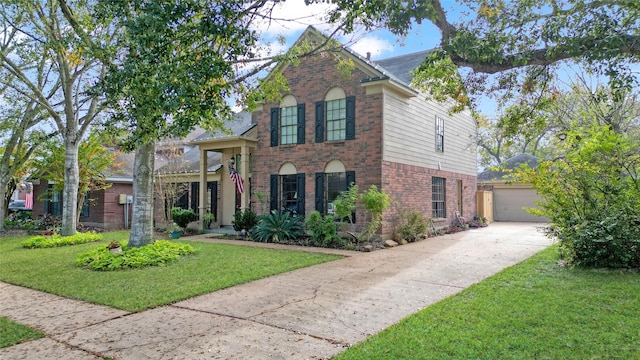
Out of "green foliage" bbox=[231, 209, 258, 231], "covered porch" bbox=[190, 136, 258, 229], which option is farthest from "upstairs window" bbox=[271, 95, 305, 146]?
"green foliage" bbox=[231, 209, 258, 231]

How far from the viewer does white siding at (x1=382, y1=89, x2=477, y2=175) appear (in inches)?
529

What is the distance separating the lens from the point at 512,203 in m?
23.2

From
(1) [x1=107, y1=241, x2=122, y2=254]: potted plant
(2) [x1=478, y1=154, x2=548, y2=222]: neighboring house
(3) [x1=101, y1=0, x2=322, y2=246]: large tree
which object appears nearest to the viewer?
(3) [x1=101, y1=0, x2=322, y2=246]: large tree

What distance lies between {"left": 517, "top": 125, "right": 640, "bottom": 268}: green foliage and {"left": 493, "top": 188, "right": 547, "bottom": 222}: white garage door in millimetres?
15104

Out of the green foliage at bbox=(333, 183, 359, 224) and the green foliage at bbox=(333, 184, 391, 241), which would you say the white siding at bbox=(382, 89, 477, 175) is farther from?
the green foliage at bbox=(333, 183, 359, 224)

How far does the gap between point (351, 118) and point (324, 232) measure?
3917 mm

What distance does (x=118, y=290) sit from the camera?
22.3 feet

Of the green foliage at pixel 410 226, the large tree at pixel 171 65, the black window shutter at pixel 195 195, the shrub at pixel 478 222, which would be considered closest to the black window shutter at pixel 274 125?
the green foliage at pixel 410 226

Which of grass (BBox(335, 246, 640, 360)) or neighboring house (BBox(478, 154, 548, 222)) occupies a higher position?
neighboring house (BBox(478, 154, 548, 222))

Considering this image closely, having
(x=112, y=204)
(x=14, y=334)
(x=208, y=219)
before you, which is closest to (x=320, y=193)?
(x=208, y=219)

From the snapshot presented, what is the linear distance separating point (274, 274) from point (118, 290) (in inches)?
109

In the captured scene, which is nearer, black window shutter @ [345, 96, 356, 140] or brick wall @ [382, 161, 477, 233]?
brick wall @ [382, 161, 477, 233]

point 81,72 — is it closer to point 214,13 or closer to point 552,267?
point 214,13

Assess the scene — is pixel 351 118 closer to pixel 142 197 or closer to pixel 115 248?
pixel 142 197
